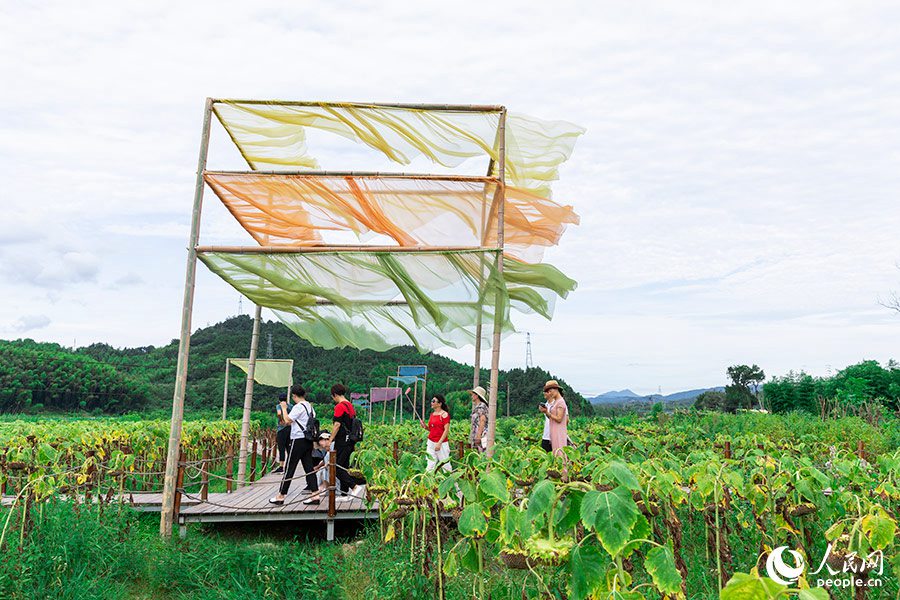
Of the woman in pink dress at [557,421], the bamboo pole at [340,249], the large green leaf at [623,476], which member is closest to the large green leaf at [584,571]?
the large green leaf at [623,476]

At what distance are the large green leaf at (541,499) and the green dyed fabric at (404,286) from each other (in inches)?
153

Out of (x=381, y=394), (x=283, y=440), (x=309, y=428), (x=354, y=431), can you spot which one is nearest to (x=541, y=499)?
(x=309, y=428)

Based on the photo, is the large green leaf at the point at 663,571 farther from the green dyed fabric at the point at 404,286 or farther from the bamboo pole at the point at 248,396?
the bamboo pole at the point at 248,396

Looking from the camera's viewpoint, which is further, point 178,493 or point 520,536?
point 178,493

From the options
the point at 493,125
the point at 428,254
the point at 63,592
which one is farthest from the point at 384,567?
the point at 493,125

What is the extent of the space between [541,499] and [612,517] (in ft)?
1.00

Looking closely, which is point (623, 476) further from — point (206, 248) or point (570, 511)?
point (206, 248)

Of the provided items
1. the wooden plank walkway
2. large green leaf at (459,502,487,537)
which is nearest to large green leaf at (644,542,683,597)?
large green leaf at (459,502,487,537)

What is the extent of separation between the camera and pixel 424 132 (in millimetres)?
6641

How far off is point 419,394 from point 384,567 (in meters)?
31.4

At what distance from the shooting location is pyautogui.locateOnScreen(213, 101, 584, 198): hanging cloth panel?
661 cm

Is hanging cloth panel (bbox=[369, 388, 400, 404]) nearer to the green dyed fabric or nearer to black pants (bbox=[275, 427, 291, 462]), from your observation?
black pants (bbox=[275, 427, 291, 462])

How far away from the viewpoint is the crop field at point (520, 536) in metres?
2.49

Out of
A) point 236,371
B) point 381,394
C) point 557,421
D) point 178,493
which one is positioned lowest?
point 178,493
